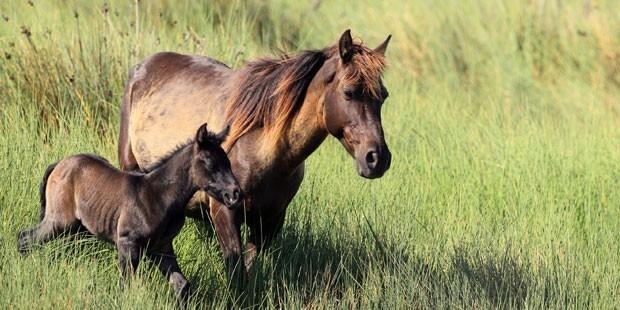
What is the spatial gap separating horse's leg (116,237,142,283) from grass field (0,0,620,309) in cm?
10

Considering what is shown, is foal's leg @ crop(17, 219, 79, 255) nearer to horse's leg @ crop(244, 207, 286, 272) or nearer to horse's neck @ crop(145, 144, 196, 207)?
horse's neck @ crop(145, 144, 196, 207)

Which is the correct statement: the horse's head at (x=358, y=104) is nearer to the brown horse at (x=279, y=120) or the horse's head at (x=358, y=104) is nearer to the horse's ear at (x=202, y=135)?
the brown horse at (x=279, y=120)

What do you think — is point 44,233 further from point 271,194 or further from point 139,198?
point 271,194

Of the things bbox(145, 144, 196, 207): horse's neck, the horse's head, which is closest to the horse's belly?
bbox(145, 144, 196, 207): horse's neck

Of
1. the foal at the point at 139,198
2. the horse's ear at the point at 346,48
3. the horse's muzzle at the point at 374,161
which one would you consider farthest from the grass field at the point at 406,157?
the horse's ear at the point at 346,48

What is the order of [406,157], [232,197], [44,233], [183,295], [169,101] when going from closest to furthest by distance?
[232,197]
[183,295]
[44,233]
[169,101]
[406,157]

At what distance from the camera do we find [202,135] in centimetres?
560

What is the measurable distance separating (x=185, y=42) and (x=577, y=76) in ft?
12.3

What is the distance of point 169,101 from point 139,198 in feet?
4.59

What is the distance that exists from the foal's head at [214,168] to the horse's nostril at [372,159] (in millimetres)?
630

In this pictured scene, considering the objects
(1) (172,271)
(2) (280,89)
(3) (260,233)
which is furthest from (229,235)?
(2) (280,89)

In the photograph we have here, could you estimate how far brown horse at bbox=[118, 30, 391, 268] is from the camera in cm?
586

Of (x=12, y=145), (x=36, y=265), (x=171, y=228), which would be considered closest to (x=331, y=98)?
(x=171, y=228)

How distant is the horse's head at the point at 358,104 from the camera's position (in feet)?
18.8
